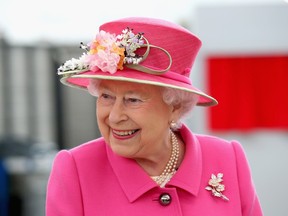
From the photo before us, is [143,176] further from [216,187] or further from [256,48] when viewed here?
[256,48]

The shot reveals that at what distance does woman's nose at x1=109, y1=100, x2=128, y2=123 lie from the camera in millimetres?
2031

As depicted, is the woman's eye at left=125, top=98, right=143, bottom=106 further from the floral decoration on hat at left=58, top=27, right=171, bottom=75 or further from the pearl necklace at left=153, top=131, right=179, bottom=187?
the pearl necklace at left=153, top=131, right=179, bottom=187

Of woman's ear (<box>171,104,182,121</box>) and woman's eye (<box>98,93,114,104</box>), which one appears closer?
woman's eye (<box>98,93,114,104</box>)

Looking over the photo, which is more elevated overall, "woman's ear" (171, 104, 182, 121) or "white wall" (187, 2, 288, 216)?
"woman's ear" (171, 104, 182, 121)

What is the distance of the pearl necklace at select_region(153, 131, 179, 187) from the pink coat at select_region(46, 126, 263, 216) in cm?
4

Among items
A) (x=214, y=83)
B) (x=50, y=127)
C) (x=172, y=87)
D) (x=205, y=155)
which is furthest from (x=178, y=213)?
(x=50, y=127)

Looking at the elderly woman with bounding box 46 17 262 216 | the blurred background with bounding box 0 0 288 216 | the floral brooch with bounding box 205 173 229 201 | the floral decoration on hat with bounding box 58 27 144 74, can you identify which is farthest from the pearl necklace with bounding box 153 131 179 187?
the blurred background with bounding box 0 0 288 216

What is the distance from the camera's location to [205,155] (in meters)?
2.41

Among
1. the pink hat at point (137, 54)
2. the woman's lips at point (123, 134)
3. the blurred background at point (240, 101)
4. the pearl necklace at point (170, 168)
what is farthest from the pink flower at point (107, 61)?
the blurred background at point (240, 101)

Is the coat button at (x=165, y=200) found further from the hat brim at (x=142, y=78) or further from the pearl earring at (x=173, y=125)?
the hat brim at (x=142, y=78)

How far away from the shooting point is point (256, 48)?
6184mm

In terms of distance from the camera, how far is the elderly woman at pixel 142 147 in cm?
205

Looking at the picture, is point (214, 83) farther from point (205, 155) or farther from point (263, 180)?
point (205, 155)

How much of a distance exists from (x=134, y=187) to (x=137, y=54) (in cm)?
50
